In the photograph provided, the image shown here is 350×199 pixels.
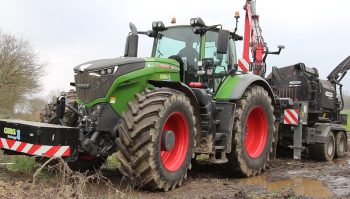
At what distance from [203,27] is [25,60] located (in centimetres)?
2433

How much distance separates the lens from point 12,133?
5.44m

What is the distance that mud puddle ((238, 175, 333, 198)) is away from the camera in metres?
6.33

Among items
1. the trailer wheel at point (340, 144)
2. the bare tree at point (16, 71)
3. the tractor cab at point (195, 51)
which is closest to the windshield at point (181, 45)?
the tractor cab at point (195, 51)

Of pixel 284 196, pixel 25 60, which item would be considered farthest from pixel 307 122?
pixel 25 60

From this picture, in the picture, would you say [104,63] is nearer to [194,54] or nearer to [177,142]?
[177,142]

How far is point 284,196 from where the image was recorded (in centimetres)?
562

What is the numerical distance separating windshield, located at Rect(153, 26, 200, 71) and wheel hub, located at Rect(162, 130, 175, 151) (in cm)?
182

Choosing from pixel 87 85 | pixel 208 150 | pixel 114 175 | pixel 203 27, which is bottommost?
pixel 114 175

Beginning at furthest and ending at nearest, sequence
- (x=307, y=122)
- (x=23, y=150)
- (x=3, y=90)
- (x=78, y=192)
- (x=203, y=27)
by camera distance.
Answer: (x=3, y=90) < (x=307, y=122) < (x=203, y=27) < (x=23, y=150) < (x=78, y=192)

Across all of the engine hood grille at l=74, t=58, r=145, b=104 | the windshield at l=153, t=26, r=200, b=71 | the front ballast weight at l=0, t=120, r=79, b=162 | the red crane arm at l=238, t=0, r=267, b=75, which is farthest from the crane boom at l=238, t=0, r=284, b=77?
the front ballast weight at l=0, t=120, r=79, b=162

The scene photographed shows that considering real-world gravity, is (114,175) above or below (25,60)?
below

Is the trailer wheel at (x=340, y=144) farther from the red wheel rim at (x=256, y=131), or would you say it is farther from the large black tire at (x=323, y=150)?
the red wheel rim at (x=256, y=131)

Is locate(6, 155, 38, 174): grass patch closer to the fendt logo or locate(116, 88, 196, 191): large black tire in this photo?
the fendt logo

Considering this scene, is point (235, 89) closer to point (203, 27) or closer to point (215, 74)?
point (215, 74)
